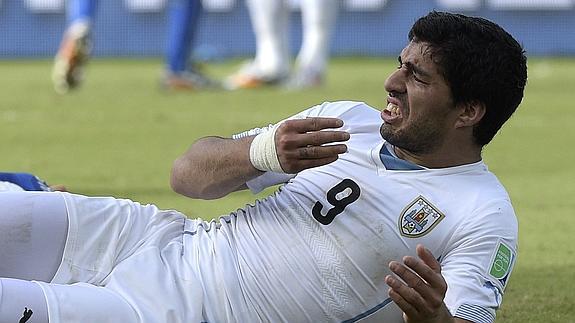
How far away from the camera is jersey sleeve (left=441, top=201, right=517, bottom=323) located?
3.02 m

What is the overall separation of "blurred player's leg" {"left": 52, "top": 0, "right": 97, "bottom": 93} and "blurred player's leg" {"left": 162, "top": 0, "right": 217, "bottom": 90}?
0.89 metres

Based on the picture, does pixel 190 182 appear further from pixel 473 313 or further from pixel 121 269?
pixel 473 313

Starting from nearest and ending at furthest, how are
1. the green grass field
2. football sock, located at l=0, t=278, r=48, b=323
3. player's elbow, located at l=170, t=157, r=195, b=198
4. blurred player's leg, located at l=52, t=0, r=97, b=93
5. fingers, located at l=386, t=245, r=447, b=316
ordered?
fingers, located at l=386, t=245, r=447, b=316 < football sock, located at l=0, t=278, r=48, b=323 < player's elbow, located at l=170, t=157, r=195, b=198 < the green grass field < blurred player's leg, located at l=52, t=0, r=97, b=93

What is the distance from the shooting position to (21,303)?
3.02 metres

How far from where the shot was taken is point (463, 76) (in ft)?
10.7

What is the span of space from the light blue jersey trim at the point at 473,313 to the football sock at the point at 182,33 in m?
9.13

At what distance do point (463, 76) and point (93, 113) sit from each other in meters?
7.09

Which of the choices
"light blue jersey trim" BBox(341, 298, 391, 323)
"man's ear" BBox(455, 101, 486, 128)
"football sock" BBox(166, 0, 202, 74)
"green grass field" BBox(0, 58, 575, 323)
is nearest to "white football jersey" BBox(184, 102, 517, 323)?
"light blue jersey trim" BBox(341, 298, 391, 323)

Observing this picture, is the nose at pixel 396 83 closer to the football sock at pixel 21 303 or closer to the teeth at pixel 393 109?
the teeth at pixel 393 109

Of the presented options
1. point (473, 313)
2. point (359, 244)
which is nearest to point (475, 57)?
point (359, 244)

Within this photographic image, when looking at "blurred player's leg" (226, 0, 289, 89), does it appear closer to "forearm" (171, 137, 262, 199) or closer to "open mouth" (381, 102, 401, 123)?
"forearm" (171, 137, 262, 199)

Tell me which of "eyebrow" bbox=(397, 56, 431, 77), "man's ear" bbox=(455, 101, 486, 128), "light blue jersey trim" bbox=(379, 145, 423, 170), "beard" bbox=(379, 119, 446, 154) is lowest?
"light blue jersey trim" bbox=(379, 145, 423, 170)

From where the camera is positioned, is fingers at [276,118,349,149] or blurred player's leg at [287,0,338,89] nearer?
fingers at [276,118,349,149]

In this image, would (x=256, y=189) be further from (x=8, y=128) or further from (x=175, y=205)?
(x=8, y=128)
